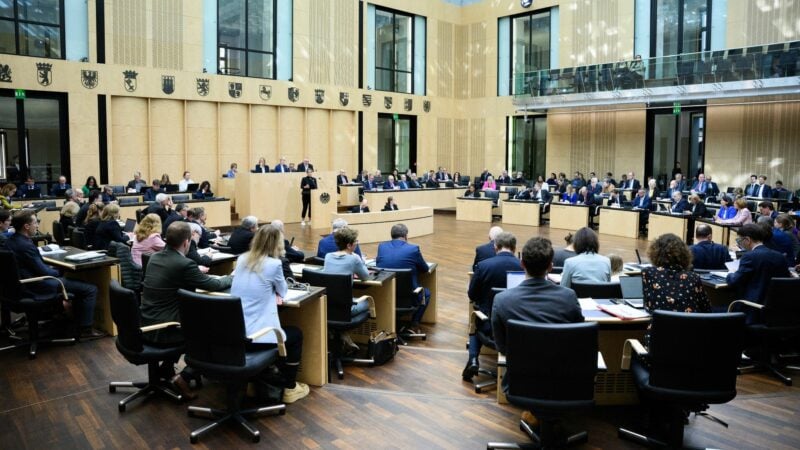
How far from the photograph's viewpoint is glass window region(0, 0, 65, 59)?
1455cm

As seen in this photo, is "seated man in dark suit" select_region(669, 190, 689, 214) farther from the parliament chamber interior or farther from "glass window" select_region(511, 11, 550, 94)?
"glass window" select_region(511, 11, 550, 94)

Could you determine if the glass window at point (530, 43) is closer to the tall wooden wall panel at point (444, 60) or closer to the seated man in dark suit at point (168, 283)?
the tall wooden wall panel at point (444, 60)

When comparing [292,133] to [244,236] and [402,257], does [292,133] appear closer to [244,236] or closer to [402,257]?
[244,236]

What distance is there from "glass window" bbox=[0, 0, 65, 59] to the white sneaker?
13.6 m

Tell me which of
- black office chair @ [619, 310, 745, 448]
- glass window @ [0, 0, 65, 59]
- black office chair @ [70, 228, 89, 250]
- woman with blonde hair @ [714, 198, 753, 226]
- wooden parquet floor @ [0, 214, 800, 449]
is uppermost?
glass window @ [0, 0, 65, 59]

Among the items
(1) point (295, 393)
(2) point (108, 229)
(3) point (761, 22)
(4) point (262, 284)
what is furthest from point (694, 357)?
(3) point (761, 22)

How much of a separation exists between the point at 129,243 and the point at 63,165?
9.25 meters

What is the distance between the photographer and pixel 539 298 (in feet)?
12.0

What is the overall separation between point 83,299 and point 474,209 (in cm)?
1306

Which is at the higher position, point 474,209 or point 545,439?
point 474,209

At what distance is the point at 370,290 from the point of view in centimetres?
627

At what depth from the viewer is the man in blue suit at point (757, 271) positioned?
5383mm

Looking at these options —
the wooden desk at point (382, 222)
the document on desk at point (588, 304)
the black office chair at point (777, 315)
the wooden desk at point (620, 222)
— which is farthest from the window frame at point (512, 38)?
the document on desk at point (588, 304)

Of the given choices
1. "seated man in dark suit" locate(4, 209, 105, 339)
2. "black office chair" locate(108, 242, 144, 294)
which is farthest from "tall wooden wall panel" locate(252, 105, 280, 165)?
"seated man in dark suit" locate(4, 209, 105, 339)
